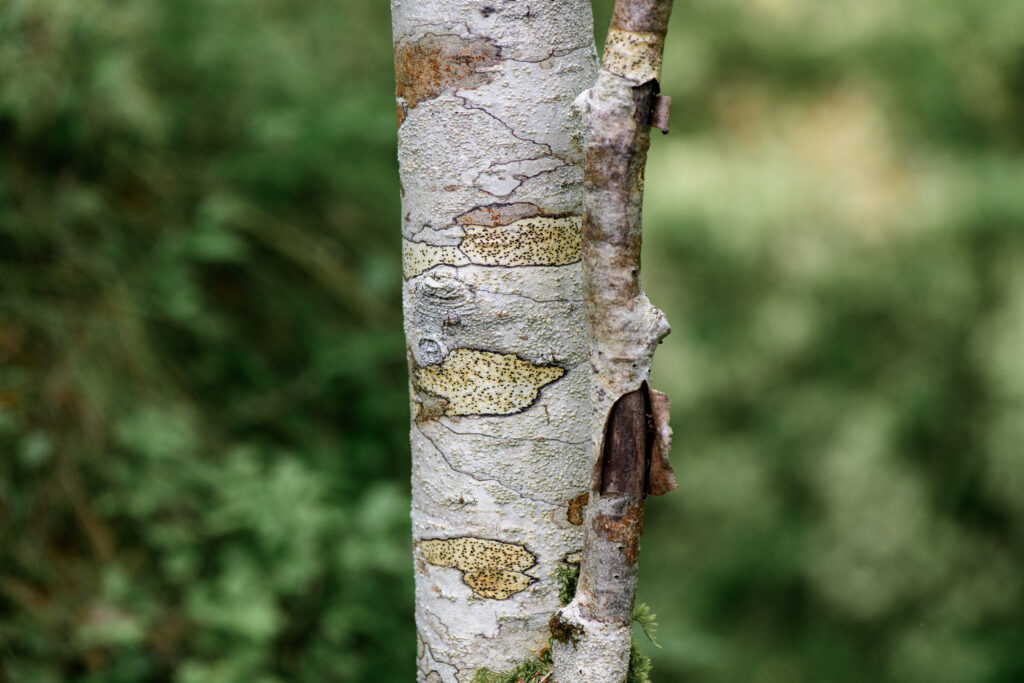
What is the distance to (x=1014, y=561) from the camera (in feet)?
12.2

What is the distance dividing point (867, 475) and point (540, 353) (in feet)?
11.5

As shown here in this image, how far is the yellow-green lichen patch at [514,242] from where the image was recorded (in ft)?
2.22

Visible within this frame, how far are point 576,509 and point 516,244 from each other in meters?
0.22

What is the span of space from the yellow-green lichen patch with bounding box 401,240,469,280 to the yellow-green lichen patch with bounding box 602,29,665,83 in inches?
7.5

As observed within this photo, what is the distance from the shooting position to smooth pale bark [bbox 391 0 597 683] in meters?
0.67

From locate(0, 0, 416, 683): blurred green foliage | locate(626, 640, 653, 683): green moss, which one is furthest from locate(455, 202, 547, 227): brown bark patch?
locate(0, 0, 416, 683): blurred green foliage

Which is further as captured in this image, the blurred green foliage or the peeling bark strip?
the blurred green foliage

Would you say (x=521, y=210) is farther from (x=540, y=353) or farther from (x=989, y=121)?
(x=989, y=121)

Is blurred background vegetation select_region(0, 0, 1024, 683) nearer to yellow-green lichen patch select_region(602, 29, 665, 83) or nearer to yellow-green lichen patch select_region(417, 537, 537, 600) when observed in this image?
yellow-green lichen patch select_region(417, 537, 537, 600)

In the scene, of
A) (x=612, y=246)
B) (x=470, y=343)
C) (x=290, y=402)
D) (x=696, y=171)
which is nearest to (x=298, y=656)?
(x=290, y=402)

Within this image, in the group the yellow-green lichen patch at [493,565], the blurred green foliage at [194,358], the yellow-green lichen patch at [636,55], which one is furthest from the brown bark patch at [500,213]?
the blurred green foliage at [194,358]

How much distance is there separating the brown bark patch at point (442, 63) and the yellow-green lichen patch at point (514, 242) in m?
0.11

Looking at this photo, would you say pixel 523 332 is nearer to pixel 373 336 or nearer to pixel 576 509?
pixel 576 509

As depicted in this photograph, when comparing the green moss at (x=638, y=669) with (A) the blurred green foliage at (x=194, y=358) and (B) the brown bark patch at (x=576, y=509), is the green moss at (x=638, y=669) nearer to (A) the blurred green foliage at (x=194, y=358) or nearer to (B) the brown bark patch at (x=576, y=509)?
(B) the brown bark patch at (x=576, y=509)
